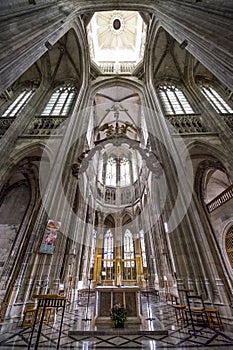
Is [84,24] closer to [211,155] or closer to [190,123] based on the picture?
[190,123]

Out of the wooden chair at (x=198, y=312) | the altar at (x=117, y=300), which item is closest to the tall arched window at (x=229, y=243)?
the wooden chair at (x=198, y=312)

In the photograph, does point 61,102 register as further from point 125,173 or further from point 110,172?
point 125,173

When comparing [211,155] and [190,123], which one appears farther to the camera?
[190,123]

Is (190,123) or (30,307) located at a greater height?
(190,123)

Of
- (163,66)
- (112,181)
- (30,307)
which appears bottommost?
(30,307)

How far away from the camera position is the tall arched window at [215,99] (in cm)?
1028

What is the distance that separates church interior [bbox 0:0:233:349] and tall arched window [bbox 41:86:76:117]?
0.14m

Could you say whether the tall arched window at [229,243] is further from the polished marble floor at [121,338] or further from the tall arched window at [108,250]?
the tall arched window at [108,250]

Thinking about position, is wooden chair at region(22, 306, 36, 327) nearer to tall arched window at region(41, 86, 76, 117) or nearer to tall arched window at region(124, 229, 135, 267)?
tall arched window at region(41, 86, 76, 117)

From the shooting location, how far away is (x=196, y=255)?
644 centimetres

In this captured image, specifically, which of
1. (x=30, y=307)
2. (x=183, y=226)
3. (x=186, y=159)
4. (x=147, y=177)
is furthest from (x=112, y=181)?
(x=30, y=307)

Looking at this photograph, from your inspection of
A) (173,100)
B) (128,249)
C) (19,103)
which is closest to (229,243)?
(173,100)

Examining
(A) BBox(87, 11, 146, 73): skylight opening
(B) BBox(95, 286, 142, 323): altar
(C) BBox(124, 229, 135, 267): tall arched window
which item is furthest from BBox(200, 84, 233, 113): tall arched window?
(C) BBox(124, 229, 135, 267): tall arched window

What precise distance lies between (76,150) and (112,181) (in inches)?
447
